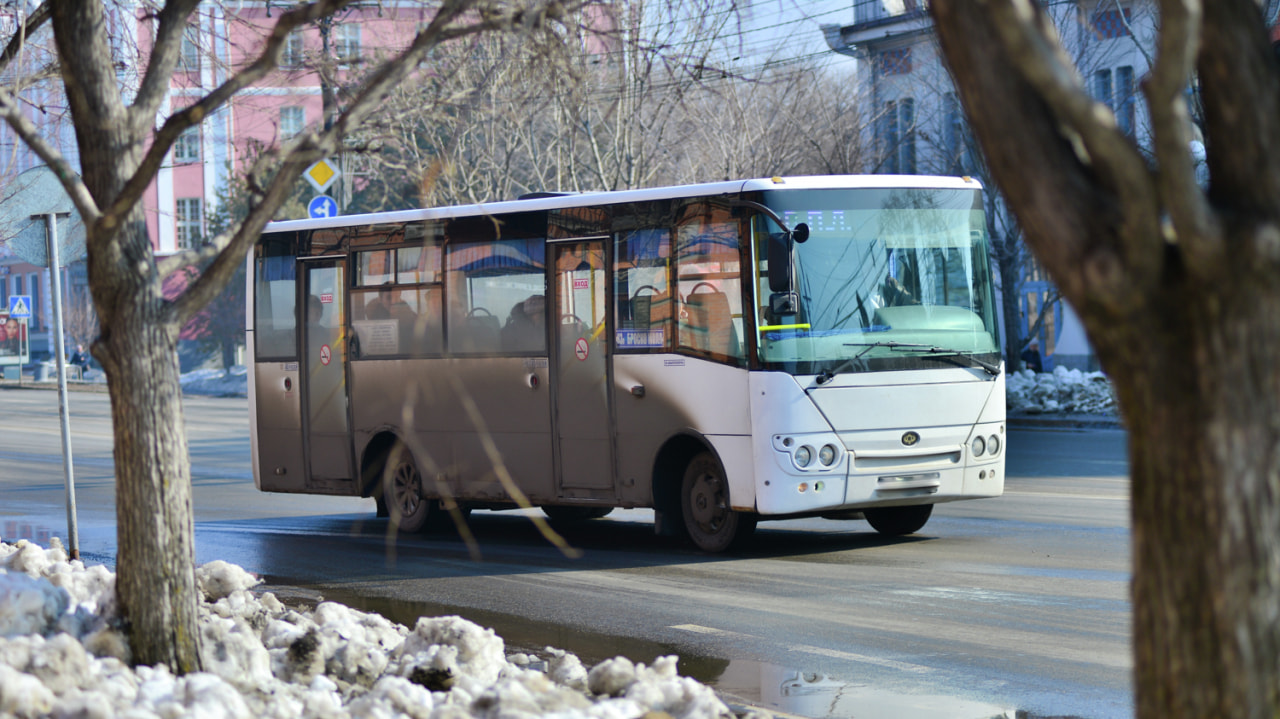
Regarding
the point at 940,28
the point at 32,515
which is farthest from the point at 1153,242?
the point at 32,515

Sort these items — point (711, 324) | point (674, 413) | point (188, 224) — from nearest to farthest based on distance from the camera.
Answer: point (711, 324), point (674, 413), point (188, 224)

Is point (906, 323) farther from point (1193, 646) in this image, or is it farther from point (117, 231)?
point (1193, 646)

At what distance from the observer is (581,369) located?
12.2 metres

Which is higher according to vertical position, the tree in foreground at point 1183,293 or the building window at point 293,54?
the building window at point 293,54

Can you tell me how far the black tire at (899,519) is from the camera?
1244cm

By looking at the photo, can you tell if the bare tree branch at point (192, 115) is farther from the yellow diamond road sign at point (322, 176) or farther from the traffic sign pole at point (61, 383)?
the yellow diamond road sign at point (322, 176)

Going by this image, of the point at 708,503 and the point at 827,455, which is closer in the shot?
the point at 827,455

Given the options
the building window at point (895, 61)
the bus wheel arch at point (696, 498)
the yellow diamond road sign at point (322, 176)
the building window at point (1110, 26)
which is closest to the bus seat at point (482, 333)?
the bus wheel arch at point (696, 498)

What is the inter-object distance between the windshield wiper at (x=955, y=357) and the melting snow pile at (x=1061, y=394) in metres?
15.9

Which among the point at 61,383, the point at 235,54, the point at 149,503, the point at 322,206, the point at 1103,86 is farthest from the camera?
the point at 1103,86

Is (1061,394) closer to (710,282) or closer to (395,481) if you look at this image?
(395,481)

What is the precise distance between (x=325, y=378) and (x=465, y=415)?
1.94 meters

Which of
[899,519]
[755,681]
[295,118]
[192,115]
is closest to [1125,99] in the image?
[295,118]

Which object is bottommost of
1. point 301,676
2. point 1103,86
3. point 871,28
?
point 301,676
